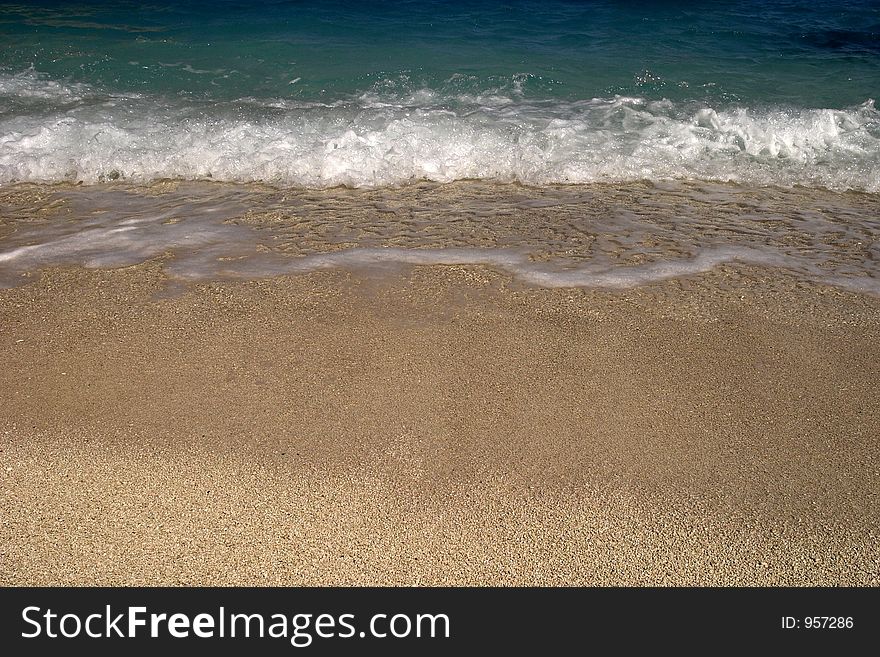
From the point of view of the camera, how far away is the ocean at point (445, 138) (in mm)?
3506

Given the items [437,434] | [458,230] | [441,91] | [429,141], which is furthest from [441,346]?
[441,91]

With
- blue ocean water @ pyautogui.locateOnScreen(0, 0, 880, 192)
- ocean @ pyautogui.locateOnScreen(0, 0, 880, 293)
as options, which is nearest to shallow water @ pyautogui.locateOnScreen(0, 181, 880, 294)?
ocean @ pyautogui.locateOnScreen(0, 0, 880, 293)

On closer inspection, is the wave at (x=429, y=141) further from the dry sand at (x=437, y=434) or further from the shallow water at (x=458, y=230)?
the dry sand at (x=437, y=434)

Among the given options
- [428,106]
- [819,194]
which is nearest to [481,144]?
[428,106]

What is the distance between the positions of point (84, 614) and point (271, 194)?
122 inches

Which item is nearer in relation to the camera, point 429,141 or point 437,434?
point 437,434

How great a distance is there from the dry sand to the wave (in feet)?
6.35

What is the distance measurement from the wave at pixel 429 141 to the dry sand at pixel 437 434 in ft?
6.35

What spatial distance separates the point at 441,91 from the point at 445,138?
167cm

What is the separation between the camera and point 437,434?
2121 mm

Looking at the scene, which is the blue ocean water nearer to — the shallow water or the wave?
the wave

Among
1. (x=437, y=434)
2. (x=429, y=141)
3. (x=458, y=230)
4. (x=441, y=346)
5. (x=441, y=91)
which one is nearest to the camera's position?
(x=437, y=434)

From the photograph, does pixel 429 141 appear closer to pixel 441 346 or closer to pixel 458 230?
pixel 458 230

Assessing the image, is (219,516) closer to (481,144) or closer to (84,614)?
(84,614)
